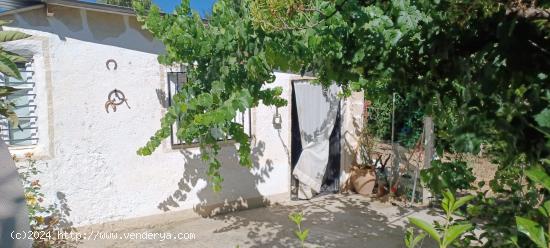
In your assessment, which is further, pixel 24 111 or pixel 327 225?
pixel 327 225

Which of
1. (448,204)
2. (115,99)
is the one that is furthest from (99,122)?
(448,204)

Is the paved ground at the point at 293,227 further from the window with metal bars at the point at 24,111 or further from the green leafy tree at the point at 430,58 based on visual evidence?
the green leafy tree at the point at 430,58

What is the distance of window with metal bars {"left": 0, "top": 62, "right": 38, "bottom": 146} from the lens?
4.59m

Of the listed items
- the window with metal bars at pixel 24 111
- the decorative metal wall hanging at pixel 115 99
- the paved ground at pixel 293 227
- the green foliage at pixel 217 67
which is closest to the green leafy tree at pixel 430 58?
the green foliage at pixel 217 67

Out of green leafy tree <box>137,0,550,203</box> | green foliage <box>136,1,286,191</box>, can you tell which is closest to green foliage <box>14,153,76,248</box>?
green foliage <box>136,1,286,191</box>

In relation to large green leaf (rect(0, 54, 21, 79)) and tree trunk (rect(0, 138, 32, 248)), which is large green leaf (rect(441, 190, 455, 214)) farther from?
large green leaf (rect(0, 54, 21, 79))

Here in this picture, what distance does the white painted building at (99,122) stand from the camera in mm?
4707

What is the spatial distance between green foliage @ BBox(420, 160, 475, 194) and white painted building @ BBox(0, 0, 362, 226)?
4424 mm

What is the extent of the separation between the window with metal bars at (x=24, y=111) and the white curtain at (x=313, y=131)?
12.7 feet

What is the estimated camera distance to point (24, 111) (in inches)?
184

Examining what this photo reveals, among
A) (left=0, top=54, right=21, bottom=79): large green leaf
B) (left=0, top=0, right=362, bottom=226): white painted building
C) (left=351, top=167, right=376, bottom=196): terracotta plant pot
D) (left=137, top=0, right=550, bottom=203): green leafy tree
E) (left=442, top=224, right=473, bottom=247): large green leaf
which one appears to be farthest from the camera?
(left=351, top=167, right=376, bottom=196): terracotta plant pot

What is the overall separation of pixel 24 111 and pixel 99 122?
0.84m

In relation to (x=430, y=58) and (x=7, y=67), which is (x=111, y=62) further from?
(x=430, y=58)

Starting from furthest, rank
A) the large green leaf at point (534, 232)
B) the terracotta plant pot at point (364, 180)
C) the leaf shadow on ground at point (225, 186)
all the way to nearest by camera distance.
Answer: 1. the terracotta plant pot at point (364, 180)
2. the leaf shadow on ground at point (225, 186)
3. the large green leaf at point (534, 232)
